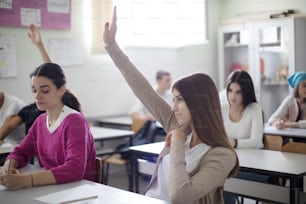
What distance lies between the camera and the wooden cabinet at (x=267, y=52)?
4.84 metres

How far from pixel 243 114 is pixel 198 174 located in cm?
144

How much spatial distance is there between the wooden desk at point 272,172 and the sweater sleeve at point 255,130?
10 centimetres

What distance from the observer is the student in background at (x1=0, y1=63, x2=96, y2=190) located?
164cm

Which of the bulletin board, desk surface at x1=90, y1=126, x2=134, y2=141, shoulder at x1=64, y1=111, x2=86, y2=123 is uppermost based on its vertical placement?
the bulletin board

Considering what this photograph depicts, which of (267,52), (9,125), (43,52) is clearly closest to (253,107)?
(43,52)

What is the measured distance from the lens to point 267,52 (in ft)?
16.9

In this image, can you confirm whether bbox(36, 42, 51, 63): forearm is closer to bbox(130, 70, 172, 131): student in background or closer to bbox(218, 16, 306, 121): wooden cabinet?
bbox(130, 70, 172, 131): student in background

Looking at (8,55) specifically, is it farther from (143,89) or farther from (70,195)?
(70,195)

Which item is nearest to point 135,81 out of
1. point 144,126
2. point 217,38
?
point 144,126

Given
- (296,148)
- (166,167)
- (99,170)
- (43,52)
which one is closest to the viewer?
(166,167)

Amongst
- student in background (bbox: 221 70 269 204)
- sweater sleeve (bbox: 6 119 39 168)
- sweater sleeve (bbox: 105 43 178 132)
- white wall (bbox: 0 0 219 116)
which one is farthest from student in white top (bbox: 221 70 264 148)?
white wall (bbox: 0 0 219 116)

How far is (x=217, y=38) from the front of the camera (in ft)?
18.6

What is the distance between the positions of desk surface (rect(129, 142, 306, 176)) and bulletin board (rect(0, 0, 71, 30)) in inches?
54.7

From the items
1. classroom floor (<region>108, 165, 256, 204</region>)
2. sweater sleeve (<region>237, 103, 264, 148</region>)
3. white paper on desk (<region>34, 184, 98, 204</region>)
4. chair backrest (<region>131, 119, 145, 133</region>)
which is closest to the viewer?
white paper on desk (<region>34, 184, 98, 204</region>)
